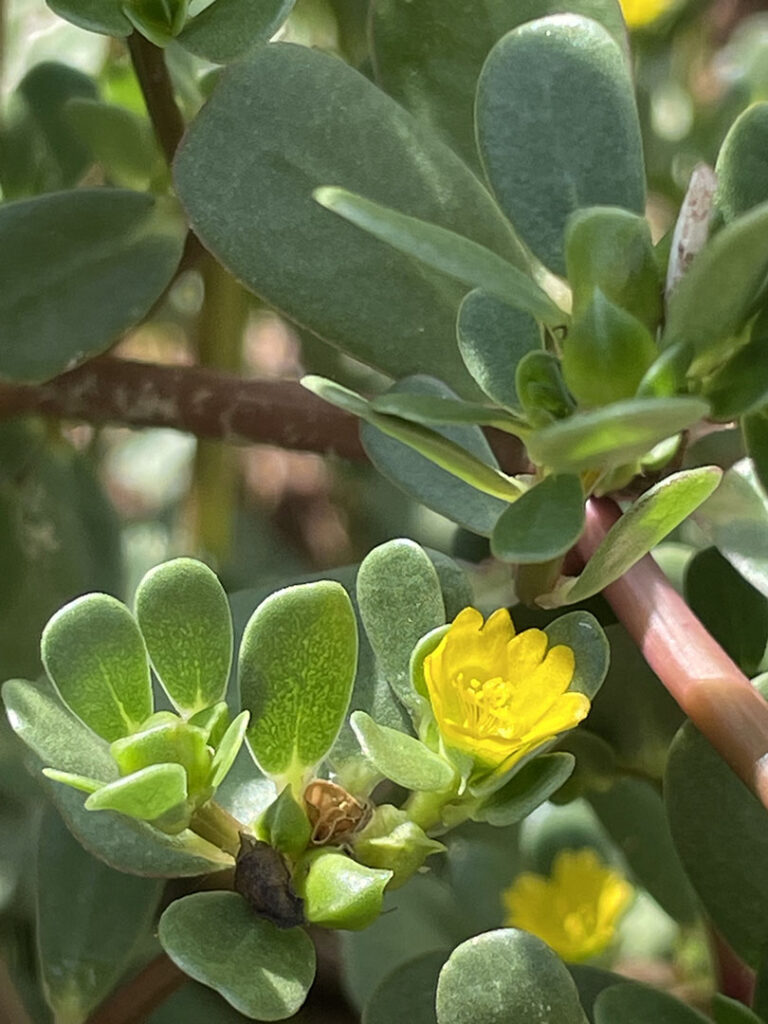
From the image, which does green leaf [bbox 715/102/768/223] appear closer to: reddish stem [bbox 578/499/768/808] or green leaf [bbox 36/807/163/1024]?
reddish stem [bbox 578/499/768/808]

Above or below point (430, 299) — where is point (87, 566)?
below

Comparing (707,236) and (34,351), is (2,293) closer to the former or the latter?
(34,351)

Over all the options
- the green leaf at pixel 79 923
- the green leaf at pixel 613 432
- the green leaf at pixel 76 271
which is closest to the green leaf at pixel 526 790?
the green leaf at pixel 613 432

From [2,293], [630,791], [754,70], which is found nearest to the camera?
[2,293]

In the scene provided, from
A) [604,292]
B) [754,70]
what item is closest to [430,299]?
[604,292]

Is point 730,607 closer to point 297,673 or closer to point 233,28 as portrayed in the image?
point 297,673

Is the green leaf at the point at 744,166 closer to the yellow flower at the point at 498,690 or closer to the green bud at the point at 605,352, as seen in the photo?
the green bud at the point at 605,352

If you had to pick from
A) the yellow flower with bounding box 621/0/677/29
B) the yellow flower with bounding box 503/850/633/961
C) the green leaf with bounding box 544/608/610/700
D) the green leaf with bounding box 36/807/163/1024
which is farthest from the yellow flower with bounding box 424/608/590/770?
the yellow flower with bounding box 621/0/677/29
